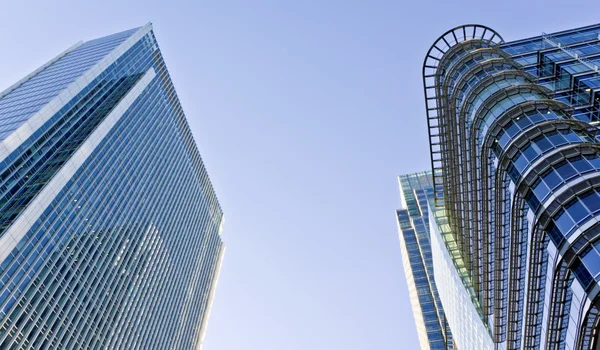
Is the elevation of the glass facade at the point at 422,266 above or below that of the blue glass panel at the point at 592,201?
above

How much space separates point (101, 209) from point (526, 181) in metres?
76.8

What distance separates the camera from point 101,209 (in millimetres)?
89875

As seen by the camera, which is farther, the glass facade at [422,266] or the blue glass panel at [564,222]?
the glass facade at [422,266]

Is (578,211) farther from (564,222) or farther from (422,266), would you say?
(422,266)

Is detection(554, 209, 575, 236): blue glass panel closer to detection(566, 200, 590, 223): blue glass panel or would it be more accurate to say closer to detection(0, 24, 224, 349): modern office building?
detection(566, 200, 590, 223): blue glass panel

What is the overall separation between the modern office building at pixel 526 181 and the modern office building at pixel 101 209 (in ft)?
194

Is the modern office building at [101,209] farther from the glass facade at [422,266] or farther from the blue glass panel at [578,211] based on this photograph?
the blue glass panel at [578,211]

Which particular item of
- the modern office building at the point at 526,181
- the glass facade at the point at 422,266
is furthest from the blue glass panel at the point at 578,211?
the glass facade at the point at 422,266

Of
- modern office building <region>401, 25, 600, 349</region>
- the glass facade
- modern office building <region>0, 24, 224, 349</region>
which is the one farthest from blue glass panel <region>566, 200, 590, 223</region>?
the glass facade

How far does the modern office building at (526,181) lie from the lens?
32.4 metres

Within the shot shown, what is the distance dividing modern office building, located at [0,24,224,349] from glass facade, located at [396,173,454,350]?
206 feet

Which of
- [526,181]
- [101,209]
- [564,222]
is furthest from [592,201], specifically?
[101,209]

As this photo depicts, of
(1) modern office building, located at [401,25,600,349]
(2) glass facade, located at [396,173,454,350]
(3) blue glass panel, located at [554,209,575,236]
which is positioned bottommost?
(3) blue glass panel, located at [554,209,575,236]

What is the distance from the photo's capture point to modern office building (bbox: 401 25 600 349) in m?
32.4
